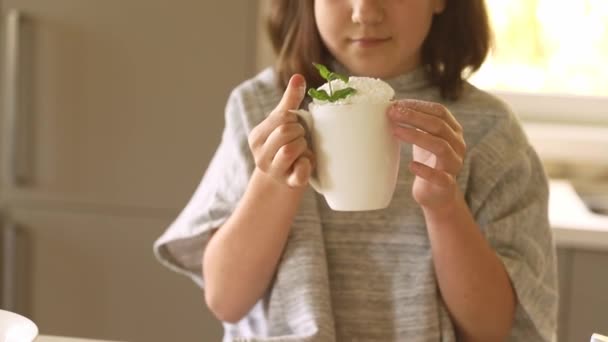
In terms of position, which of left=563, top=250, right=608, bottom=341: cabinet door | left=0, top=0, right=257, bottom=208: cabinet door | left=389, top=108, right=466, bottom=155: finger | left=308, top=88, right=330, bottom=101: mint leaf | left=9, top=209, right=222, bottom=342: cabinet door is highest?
left=308, top=88, right=330, bottom=101: mint leaf

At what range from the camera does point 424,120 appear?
875mm

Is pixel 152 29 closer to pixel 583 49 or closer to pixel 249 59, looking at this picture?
pixel 249 59

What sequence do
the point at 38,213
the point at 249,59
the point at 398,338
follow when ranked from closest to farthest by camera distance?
the point at 398,338 < the point at 249,59 < the point at 38,213

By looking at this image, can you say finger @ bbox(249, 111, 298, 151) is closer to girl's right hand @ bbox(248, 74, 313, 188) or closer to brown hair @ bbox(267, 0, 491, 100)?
girl's right hand @ bbox(248, 74, 313, 188)

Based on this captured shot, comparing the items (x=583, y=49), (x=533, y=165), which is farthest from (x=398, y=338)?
(x=583, y=49)

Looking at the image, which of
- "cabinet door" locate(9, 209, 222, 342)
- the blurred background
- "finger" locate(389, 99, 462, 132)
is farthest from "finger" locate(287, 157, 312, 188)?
"cabinet door" locate(9, 209, 222, 342)

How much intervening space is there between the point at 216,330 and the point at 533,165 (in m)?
1.05

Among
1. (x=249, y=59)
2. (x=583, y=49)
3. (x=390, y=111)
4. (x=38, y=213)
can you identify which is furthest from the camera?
(x=583, y=49)

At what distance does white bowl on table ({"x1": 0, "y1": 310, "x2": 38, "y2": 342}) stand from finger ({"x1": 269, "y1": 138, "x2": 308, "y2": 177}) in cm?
28

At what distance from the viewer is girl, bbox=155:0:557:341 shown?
107 centimetres

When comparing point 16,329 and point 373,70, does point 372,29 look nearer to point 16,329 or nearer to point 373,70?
point 373,70

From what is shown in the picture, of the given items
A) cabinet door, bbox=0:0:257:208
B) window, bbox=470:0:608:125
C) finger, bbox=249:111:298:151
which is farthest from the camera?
window, bbox=470:0:608:125

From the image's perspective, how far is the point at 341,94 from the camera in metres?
0.79

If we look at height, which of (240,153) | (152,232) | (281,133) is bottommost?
(152,232)
